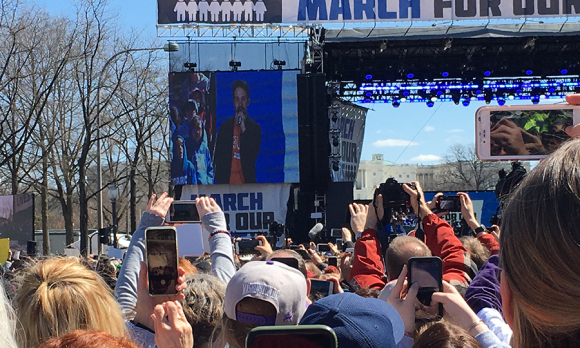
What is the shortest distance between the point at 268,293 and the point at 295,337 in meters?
0.90

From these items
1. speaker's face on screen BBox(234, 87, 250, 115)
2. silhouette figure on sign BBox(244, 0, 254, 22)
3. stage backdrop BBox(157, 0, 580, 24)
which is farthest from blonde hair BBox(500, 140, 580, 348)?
speaker's face on screen BBox(234, 87, 250, 115)

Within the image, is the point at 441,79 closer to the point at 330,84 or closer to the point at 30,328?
the point at 330,84

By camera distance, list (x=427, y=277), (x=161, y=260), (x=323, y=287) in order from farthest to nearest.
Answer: (x=323, y=287) → (x=161, y=260) → (x=427, y=277)

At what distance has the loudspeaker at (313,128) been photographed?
76.6 feet

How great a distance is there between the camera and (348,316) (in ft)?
6.03

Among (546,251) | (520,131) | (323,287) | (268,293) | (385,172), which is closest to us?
(546,251)

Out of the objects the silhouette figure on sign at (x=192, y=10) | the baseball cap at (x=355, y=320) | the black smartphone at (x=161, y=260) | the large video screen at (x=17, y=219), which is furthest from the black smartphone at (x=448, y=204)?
the silhouette figure on sign at (x=192, y=10)

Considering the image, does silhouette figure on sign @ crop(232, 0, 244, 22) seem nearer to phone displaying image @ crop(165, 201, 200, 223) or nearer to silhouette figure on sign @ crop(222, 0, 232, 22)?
silhouette figure on sign @ crop(222, 0, 232, 22)

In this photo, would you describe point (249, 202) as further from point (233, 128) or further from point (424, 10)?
point (424, 10)

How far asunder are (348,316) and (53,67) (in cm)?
1969

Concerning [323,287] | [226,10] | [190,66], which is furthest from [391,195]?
[190,66]

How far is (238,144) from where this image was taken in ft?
83.1

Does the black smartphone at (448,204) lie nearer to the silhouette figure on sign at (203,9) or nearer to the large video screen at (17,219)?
the large video screen at (17,219)

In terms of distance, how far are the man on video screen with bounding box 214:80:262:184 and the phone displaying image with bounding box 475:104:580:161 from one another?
73.4 ft
